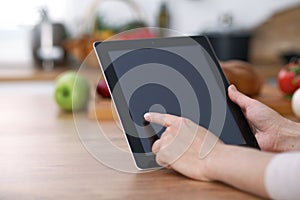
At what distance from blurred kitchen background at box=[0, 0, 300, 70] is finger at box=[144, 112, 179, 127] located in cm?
224

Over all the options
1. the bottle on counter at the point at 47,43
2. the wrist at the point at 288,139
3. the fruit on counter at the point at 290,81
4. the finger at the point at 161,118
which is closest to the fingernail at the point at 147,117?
the finger at the point at 161,118

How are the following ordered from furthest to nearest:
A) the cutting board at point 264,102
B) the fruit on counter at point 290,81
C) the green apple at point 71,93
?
1. the fruit on counter at point 290,81
2. the green apple at point 71,93
3. the cutting board at point 264,102

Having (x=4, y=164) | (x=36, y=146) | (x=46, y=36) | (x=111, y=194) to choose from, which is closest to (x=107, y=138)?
(x=36, y=146)

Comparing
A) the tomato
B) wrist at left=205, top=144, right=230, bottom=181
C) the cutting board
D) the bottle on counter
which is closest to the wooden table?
wrist at left=205, top=144, right=230, bottom=181

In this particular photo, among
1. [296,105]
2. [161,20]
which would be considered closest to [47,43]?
[161,20]

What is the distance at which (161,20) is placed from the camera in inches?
138

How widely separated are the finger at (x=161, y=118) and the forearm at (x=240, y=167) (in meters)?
Result: 0.11

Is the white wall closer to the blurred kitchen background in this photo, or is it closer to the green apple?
the blurred kitchen background

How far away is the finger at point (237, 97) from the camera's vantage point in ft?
3.93

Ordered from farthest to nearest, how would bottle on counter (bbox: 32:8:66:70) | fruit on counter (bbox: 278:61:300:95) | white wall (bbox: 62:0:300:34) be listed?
white wall (bbox: 62:0:300:34) → bottle on counter (bbox: 32:8:66:70) → fruit on counter (bbox: 278:61:300:95)

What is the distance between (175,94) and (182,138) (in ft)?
0.45

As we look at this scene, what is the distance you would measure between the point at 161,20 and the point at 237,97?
2.36 meters

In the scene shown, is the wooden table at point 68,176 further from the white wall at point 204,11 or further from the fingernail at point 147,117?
the white wall at point 204,11

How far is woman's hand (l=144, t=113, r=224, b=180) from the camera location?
41.6 inches
